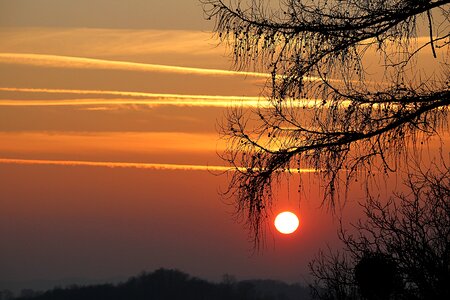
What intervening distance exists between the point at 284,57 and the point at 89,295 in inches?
5443

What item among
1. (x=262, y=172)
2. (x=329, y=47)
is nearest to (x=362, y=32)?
(x=329, y=47)

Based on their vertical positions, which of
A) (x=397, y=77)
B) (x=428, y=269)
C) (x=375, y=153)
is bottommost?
(x=428, y=269)

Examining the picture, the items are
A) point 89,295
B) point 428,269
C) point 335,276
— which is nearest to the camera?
point 428,269

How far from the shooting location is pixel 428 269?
14.7 m

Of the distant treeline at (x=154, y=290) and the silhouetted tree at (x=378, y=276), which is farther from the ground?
the distant treeline at (x=154, y=290)

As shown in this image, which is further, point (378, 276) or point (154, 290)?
point (154, 290)

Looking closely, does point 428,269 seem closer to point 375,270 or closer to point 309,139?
point 375,270

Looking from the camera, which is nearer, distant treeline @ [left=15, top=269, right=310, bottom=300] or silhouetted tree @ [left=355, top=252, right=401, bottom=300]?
silhouetted tree @ [left=355, top=252, right=401, bottom=300]

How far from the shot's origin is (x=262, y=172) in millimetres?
11164

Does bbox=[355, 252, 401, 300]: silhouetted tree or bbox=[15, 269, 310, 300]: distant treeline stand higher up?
bbox=[15, 269, 310, 300]: distant treeline

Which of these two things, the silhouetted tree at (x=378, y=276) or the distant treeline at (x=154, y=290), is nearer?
the silhouetted tree at (x=378, y=276)

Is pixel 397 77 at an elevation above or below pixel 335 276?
above

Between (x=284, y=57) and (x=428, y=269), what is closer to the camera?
(x=284, y=57)

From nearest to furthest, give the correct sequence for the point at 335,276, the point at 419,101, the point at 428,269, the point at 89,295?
the point at 419,101
the point at 428,269
the point at 335,276
the point at 89,295
